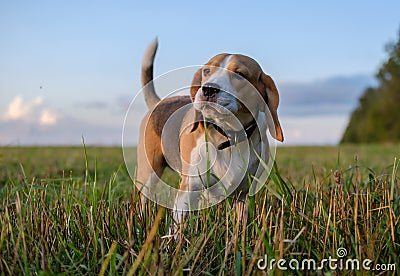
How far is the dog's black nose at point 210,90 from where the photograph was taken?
3.23m

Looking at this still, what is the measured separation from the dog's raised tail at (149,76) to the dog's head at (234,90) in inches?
53.8

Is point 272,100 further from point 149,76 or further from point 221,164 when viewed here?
point 149,76

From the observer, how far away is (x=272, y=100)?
3.58m

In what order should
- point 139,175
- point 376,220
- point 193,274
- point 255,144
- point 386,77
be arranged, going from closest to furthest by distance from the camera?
point 193,274 < point 376,220 < point 255,144 < point 139,175 < point 386,77

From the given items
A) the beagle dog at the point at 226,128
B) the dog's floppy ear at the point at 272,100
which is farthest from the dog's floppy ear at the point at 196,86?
the dog's floppy ear at the point at 272,100

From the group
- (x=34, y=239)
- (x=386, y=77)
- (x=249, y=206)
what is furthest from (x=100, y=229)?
(x=386, y=77)

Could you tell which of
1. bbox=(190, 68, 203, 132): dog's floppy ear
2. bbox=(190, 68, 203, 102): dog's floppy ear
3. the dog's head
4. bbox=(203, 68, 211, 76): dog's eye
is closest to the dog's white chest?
bbox=(190, 68, 203, 132): dog's floppy ear

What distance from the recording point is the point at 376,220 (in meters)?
2.80

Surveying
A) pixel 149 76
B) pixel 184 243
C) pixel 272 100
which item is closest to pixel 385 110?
pixel 149 76

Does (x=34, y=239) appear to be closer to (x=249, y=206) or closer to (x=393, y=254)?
(x=249, y=206)

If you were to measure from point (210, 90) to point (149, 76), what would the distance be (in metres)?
2.03

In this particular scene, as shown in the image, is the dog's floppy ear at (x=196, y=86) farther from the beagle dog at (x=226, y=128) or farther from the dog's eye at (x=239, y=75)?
the dog's eye at (x=239, y=75)

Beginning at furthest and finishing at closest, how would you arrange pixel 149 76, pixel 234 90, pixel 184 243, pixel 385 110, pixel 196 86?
pixel 385 110 < pixel 149 76 < pixel 196 86 < pixel 234 90 < pixel 184 243

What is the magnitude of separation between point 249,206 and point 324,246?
63 centimetres
